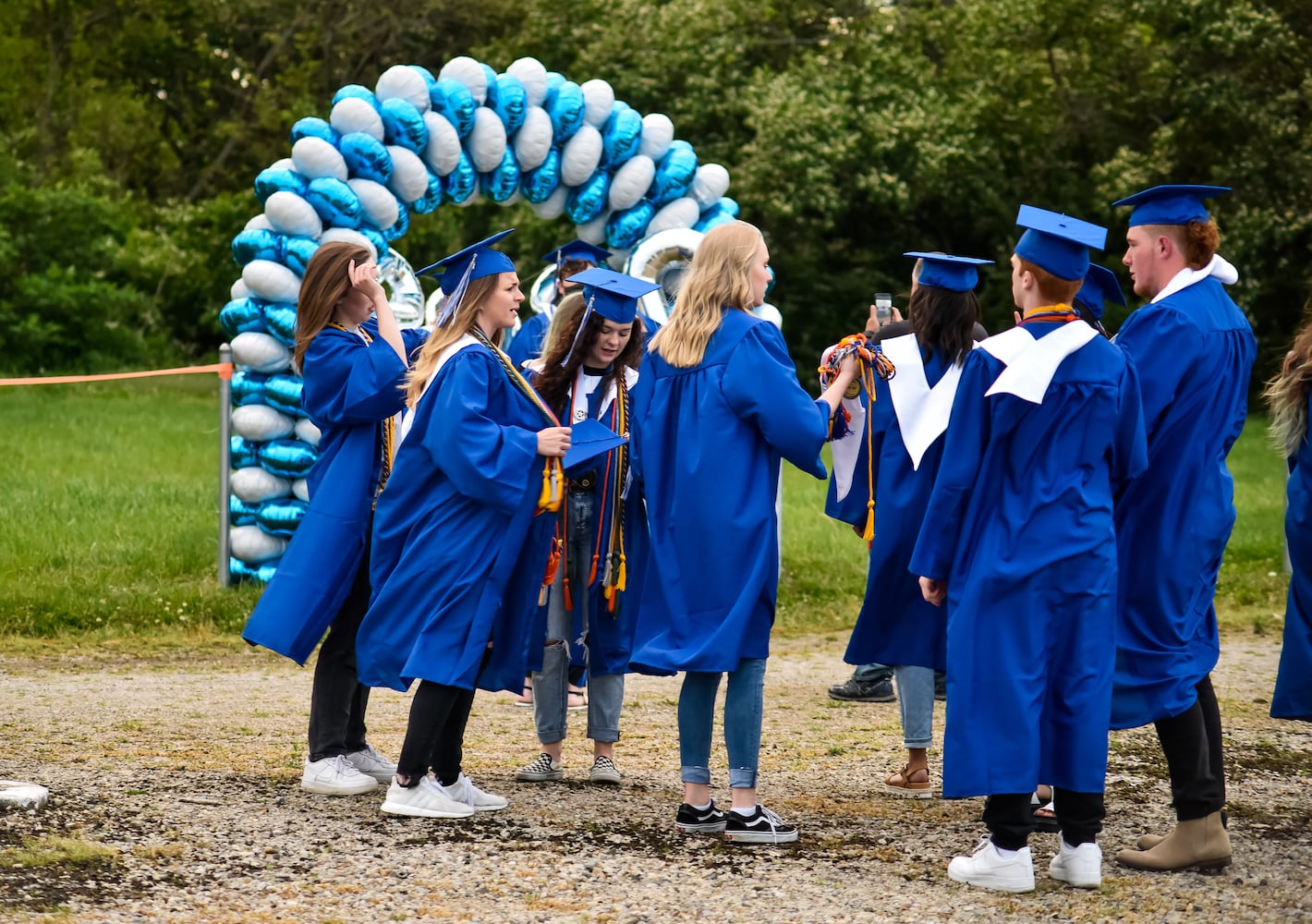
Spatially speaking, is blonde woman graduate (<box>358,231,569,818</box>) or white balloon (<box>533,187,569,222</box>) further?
white balloon (<box>533,187,569,222</box>)

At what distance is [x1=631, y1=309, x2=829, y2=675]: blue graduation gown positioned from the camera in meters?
4.96

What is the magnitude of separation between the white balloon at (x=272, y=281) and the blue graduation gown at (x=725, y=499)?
17.6ft

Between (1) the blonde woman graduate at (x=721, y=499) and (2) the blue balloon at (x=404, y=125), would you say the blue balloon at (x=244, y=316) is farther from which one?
(1) the blonde woman graduate at (x=721, y=499)

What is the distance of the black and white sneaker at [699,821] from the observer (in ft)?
16.9

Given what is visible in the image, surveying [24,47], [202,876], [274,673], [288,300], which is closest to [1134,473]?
[202,876]

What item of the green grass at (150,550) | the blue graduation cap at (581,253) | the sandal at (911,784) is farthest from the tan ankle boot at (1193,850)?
the green grass at (150,550)

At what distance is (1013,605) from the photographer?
447 cm

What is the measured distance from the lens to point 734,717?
507 centimetres

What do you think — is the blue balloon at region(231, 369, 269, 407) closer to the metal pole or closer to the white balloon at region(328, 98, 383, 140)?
the metal pole

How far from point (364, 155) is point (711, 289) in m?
5.76

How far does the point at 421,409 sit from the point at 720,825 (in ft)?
5.50

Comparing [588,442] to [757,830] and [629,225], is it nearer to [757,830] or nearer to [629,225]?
[757,830]

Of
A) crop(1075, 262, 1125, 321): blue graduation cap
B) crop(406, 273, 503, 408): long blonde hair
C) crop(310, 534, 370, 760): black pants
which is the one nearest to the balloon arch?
crop(310, 534, 370, 760): black pants

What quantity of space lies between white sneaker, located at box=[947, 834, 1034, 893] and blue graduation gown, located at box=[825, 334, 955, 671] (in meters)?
1.13
